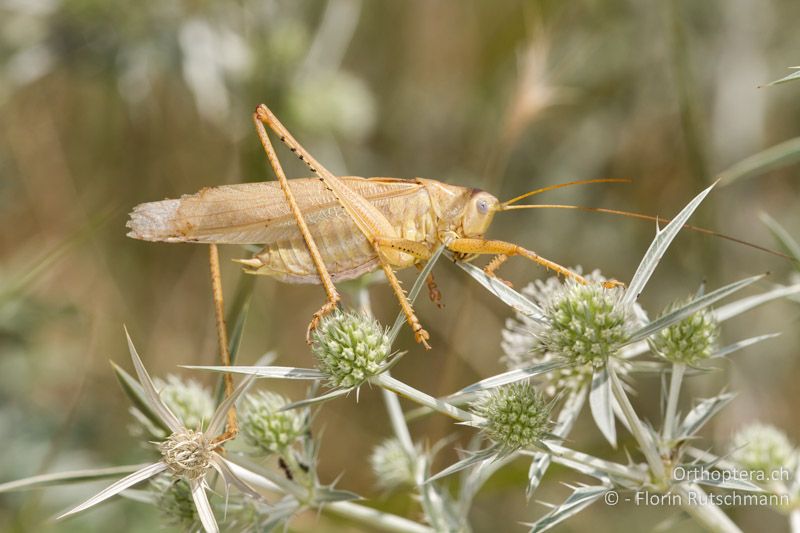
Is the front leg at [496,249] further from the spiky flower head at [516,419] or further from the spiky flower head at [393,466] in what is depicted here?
the spiky flower head at [393,466]

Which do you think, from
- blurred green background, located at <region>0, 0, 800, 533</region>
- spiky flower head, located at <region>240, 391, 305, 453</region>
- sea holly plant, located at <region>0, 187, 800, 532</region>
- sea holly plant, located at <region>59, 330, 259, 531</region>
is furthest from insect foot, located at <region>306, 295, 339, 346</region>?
blurred green background, located at <region>0, 0, 800, 533</region>

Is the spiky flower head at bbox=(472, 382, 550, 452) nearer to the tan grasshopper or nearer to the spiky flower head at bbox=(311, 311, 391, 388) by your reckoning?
the spiky flower head at bbox=(311, 311, 391, 388)

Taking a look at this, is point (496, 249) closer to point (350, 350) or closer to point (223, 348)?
point (350, 350)

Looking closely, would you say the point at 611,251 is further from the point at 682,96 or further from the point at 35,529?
the point at 35,529

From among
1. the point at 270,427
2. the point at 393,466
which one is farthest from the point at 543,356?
the point at 270,427

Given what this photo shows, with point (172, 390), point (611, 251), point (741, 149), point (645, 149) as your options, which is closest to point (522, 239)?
point (611, 251)

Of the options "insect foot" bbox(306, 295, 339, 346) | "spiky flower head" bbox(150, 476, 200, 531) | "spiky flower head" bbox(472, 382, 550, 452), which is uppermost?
"insect foot" bbox(306, 295, 339, 346)
